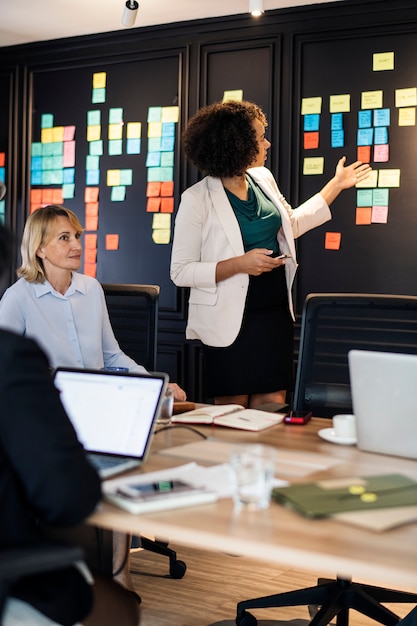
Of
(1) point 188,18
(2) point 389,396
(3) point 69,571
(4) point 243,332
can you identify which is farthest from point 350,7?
(3) point 69,571

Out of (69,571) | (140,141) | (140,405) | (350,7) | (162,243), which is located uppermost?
(350,7)

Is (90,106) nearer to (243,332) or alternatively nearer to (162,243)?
(162,243)

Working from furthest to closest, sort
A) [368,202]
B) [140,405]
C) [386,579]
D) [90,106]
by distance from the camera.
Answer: [90,106] < [368,202] < [140,405] < [386,579]

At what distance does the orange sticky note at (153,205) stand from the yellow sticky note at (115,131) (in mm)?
471

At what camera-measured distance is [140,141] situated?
4949 millimetres

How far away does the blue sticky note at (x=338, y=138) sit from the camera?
4328 mm

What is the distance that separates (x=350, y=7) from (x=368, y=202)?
104cm

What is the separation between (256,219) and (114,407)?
5.37 feet

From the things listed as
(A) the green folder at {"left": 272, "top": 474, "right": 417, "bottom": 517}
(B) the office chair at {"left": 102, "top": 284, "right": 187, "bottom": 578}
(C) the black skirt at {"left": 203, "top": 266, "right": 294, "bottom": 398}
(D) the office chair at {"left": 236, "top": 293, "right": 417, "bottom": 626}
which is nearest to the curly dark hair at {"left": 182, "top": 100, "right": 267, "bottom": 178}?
(C) the black skirt at {"left": 203, "top": 266, "right": 294, "bottom": 398}

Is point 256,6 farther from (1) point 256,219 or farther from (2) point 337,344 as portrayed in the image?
(2) point 337,344

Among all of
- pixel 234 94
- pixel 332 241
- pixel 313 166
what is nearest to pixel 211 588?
pixel 332 241

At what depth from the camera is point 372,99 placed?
4.24 m

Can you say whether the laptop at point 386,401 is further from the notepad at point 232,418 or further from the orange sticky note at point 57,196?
the orange sticky note at point 57,196

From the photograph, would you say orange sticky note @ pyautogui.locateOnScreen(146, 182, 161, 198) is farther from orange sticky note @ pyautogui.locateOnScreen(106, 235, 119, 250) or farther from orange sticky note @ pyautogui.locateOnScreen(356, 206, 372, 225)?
orange sticky note @ pyautogui.locateOnScreen(356, 206, 372, 225)
